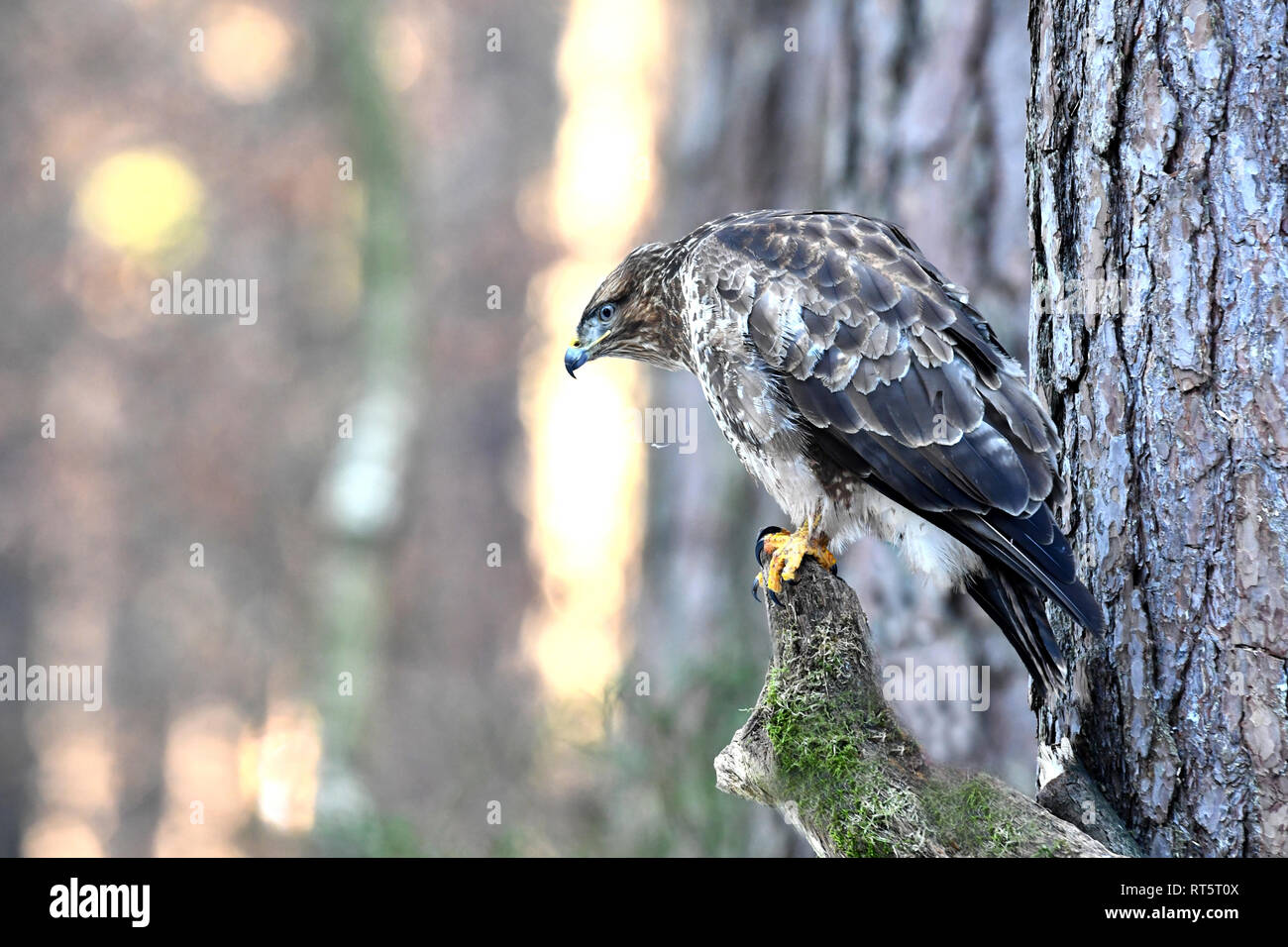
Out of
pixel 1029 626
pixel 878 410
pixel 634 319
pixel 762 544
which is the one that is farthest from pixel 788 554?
pixel 634 319

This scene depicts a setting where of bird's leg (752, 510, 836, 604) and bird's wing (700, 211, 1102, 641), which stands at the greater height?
bird's wing (700, 211, 1102, 641)

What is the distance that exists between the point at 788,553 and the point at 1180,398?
3.76 feet

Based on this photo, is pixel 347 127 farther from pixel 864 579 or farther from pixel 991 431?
pixel 991 431

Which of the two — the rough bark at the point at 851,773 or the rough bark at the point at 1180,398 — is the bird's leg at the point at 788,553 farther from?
the rough bark at the point at 1180,398

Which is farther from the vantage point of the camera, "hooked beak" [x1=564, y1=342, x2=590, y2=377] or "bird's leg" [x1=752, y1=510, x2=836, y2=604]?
"hooked beak" [x1=564, y1=342, x2=590, y2=377]

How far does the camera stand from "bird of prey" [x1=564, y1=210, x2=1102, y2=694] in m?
2.80

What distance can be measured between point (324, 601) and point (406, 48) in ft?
27.0

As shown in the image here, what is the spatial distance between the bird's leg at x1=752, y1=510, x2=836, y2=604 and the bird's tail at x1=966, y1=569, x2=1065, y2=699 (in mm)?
525

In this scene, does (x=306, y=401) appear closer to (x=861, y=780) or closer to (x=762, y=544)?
(x=762, y=544)

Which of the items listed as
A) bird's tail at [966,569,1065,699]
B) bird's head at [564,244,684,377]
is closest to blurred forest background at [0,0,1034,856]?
bird's head at [564,244,684,377]

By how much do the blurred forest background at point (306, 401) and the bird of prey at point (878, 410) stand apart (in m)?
4.52

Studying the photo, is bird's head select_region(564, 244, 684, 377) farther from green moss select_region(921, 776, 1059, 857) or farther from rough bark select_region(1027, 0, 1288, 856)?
green moss select_region(921, 776, 1059, 857)

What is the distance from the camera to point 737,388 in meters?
3.36

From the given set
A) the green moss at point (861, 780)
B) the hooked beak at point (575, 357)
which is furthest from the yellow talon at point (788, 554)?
the hooked beak at point (575, 357)
